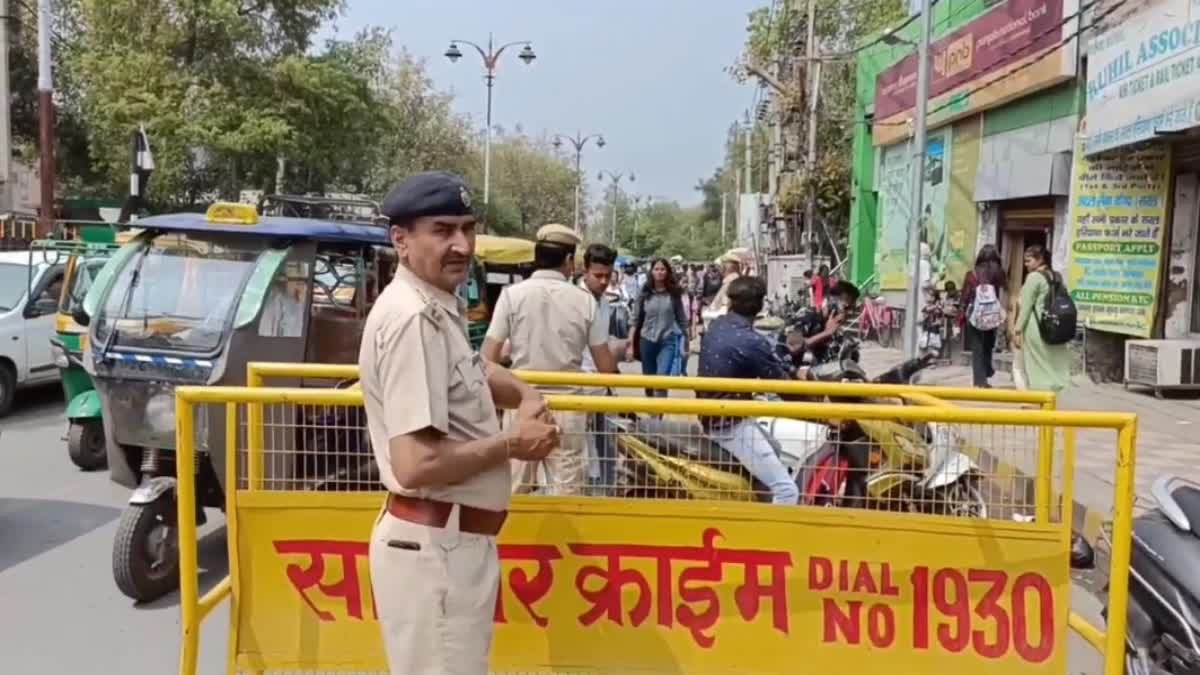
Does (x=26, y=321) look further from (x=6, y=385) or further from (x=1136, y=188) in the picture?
(x=1136, y=188)

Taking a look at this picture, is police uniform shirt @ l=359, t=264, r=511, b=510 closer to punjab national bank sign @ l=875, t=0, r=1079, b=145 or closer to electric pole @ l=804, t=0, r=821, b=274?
punjab national bank sign @ l=875, t=0, r=1079, b=145

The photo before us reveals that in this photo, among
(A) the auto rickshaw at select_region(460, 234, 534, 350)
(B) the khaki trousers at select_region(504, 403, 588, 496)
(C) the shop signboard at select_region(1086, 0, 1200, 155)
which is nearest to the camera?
(B) the khaki trousers at select_region(504, 403, 588, 496)

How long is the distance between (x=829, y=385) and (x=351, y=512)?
5.40 feet

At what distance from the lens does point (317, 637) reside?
317cm

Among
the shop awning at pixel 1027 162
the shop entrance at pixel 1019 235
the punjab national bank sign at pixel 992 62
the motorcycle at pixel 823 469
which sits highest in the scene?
the punjab national bank sign at pixel 992 62

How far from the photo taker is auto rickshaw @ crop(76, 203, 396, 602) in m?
5.25

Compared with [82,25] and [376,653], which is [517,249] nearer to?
[376,653]

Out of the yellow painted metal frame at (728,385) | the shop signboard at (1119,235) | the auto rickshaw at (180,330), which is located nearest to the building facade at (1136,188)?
the shop signboard at (1119,235)

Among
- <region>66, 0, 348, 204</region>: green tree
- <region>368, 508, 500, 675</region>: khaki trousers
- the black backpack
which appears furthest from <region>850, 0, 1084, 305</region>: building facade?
<region>66, 0, 348, 204</region>: green tree

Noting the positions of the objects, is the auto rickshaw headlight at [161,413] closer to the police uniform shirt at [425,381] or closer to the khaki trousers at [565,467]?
the khaki trousers at [565,467]

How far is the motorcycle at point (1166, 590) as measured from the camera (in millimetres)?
3477

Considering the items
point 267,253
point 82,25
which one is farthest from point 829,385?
point 82,25

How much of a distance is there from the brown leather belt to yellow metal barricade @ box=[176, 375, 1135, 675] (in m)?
0.65

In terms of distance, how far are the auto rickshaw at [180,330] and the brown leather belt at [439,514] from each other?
3.11 meters
